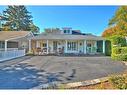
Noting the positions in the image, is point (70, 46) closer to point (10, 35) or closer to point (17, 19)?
point (10, 35)

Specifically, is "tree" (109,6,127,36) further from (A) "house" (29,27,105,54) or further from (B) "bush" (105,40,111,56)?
(A) "house" (29,27,105,54)

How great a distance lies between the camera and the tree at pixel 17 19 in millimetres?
52053

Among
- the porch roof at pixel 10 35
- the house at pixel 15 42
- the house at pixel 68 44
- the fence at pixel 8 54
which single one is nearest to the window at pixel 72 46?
the house at pixel 68 44

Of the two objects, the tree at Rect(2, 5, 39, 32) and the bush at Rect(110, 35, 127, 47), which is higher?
the tree at Rect(2, 5, 39, 32)

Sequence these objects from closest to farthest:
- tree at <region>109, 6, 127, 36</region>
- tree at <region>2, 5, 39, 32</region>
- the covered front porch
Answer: tree at <region>109, 6, 127, 36</region>, the covered front porch, tree at <region>2, 5, 39, 32</region>

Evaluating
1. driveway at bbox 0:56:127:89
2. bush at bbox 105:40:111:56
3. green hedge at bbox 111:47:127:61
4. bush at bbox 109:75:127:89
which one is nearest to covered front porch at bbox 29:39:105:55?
bush at bbox 105:40:111:56

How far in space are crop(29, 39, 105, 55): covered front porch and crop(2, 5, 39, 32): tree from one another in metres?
20.4

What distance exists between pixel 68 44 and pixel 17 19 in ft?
91.6

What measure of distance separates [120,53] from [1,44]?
55.9 feet

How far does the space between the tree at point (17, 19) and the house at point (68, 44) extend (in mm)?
20855

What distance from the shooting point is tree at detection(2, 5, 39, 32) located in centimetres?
5205

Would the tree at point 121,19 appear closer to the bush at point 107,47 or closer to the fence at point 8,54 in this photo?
the bush at point 107,47

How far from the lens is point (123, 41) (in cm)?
2553
